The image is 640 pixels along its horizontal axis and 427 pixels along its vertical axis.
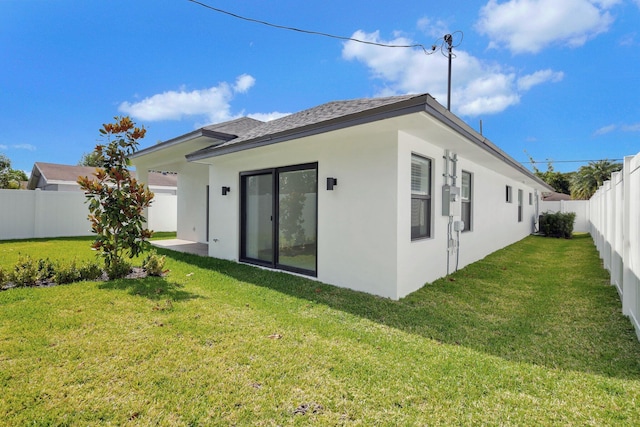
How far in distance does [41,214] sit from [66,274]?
1000 cm

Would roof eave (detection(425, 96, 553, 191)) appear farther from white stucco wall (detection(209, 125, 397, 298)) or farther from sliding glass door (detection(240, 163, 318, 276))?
sliding glass door (detection(240, 163, 318, 276))

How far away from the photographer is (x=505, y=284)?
617cm

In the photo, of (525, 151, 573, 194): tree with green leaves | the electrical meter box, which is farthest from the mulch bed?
(525, 151, 573, 194): tree with green leaves

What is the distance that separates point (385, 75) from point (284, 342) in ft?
39.3

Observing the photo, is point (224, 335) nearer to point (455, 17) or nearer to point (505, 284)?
point (505, 284)

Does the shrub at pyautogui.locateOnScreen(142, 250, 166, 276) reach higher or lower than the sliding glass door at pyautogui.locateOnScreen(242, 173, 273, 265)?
lower

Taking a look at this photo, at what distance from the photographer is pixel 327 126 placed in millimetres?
4785

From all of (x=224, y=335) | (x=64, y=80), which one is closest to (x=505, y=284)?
(x=224, y=335)

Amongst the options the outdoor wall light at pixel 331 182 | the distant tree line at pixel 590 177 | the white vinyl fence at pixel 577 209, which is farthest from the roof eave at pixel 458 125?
the distant tree line at pixel 590 177

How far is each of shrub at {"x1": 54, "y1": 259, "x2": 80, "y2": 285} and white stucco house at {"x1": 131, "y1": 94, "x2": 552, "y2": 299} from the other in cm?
324

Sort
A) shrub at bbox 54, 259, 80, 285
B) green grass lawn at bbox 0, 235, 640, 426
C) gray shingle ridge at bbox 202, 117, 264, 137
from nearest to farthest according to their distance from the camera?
1. green grass lawn at bbox 0, 235, 640, 426
2. shrub at bbox 54, 259, 80, 285
3. gray shingle ridge at bbox 202, 117, 264, 137

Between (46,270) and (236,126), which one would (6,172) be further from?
(46,270)

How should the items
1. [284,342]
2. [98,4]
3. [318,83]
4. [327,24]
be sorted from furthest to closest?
[318,83], [327,24], [98,4], [284,342]

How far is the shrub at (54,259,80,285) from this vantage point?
18.0 feet
